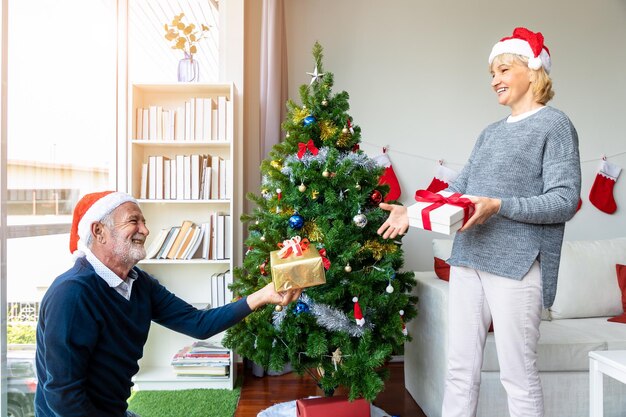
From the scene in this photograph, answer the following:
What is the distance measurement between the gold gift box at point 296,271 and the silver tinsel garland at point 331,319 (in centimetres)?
63

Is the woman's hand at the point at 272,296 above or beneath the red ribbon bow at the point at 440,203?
beneath

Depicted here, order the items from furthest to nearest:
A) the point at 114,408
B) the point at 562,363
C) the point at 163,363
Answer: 1. the point at 163,363
2. the point at 562,363
3. the point at 114,408

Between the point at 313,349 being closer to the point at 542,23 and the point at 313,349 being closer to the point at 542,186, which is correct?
the point at 542,186

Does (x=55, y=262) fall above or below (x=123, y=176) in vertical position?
below

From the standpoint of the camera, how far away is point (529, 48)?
147 cm

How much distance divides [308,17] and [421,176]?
4.69ft

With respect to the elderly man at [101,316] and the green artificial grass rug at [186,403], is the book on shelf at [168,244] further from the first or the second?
the elderly man at [101,316]

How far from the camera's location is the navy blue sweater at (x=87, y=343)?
3.59 ft

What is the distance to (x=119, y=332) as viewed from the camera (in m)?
1.25

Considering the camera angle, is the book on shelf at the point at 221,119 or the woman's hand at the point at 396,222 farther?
the book on shelf at the point at 221,119

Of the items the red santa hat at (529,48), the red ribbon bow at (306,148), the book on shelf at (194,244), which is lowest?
the book on shelf at (194,244)

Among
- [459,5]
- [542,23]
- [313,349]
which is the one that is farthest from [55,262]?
[542,23]

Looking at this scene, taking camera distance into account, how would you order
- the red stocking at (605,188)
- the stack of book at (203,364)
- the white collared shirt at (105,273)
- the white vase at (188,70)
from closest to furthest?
the white collared shirt at (105,273) → the stack of book at (203,364) → the white vase at (188,70) → the red stocking at (605,188)

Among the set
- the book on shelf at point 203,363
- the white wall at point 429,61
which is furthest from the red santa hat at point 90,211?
the white wall at point 429,61
